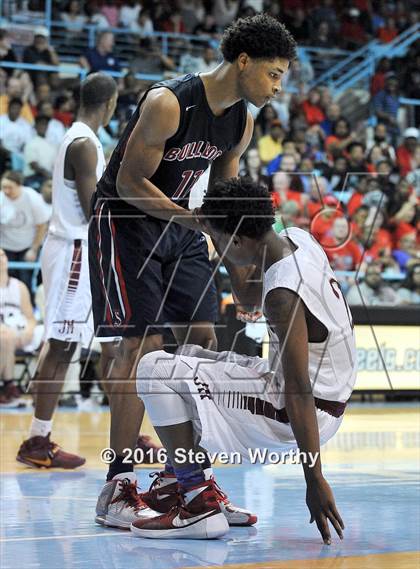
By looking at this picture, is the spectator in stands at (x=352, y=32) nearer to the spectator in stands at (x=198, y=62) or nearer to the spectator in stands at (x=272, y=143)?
the spectator in stands at (x=198, y=62)

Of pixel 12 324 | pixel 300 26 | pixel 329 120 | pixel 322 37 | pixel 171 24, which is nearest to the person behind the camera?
pixel 12 324

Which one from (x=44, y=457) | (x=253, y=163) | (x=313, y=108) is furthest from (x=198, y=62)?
(x=44, y=457)

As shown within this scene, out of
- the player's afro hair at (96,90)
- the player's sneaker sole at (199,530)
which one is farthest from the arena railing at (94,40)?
the player's sneaker sole at (199,530)

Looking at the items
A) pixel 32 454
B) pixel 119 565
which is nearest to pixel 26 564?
pixel 119 565

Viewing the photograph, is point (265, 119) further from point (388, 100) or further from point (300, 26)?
point (300, 26)

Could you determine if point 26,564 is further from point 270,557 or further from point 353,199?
point 353,199

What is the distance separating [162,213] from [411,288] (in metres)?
7.49

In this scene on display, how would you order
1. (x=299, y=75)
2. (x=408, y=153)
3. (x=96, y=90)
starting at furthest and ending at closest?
(x=299, y=75)
(x=408, y=153)
(x=96, y=90)

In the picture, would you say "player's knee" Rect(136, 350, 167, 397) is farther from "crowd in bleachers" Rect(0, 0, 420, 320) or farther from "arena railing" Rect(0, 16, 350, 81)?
"arena railing" Rect(0, 16, 350, 81)

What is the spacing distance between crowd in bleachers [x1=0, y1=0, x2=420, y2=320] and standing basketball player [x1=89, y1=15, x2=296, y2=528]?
4.53 metres

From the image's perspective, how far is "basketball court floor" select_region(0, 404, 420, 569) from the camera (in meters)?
3.39

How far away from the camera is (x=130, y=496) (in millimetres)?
4051

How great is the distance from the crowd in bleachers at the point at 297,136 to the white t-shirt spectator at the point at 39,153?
13mm

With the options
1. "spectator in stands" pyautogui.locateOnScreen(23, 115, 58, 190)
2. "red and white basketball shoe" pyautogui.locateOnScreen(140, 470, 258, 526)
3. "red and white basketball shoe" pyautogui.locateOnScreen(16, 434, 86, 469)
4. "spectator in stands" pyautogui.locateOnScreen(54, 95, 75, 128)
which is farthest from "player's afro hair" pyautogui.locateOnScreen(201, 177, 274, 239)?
"spectator in stands" pyautogui.locateOnScreen(54, 95, 75, 128)
